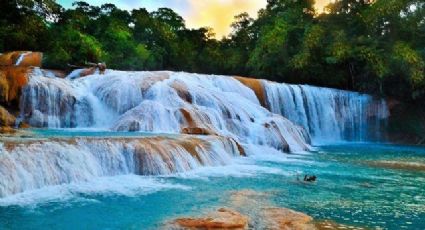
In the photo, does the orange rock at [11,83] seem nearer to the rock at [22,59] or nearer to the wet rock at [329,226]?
the rock at [22,59]

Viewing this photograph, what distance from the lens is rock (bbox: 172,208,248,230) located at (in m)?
6.78

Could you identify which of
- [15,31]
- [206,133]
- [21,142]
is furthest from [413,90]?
[21,142]

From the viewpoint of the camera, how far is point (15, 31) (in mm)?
25984

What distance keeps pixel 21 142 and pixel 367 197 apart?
289 inches

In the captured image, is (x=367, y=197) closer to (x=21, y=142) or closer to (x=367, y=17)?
(x=21, y=142)

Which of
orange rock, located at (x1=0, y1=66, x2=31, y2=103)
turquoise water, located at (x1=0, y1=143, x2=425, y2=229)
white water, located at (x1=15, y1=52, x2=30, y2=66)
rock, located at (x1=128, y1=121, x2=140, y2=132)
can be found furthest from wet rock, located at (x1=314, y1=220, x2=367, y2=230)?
white water, located at (x1=15, y1=52, x2=30, y2=66)

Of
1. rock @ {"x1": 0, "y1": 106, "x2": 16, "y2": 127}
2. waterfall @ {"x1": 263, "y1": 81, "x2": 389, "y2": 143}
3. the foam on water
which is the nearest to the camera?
the foam on water

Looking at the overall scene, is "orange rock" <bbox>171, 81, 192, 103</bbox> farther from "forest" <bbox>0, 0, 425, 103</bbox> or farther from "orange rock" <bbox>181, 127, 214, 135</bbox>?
"forest" <bbox>0, 0, 425, 103</bbox>

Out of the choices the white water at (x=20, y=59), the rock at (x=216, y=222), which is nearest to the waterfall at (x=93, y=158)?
the rock at (x=216, y=222)

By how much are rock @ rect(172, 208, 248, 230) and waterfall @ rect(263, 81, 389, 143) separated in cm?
1865

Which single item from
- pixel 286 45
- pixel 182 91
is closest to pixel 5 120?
pixel 182 91

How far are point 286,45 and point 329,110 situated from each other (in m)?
6.74

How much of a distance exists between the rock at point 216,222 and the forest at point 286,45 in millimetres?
17471

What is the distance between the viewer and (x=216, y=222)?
684 cm
